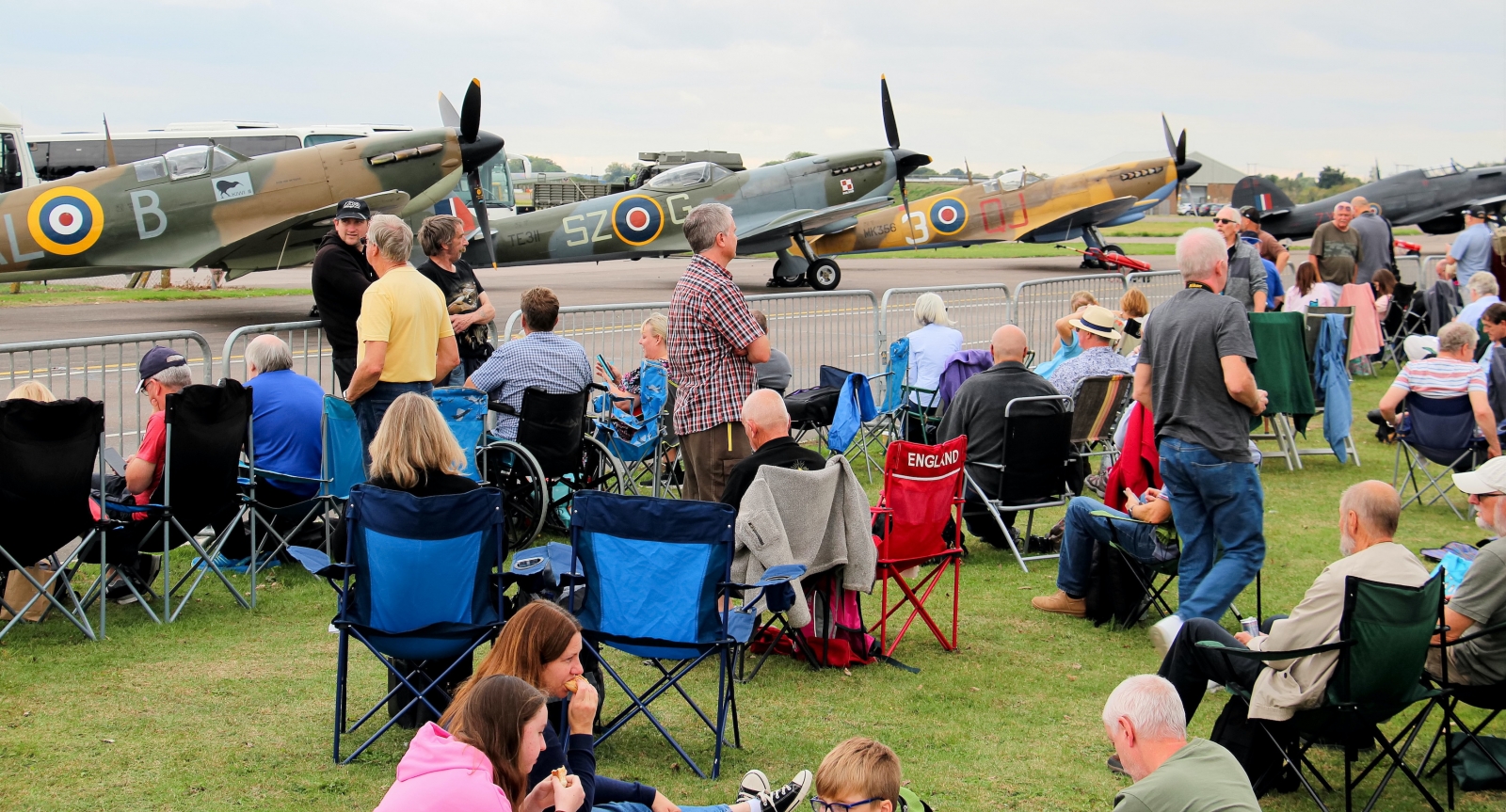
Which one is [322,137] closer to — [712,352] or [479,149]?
[479,149]

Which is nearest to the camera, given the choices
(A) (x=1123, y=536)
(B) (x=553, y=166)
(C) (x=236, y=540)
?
(A) (x=1123, y=536)

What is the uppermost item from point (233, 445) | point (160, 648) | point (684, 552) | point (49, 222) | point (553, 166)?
point (553, 166)

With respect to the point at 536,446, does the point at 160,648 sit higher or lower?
lower

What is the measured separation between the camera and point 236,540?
5.97 m

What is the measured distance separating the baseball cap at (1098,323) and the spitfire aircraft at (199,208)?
9.84 metres

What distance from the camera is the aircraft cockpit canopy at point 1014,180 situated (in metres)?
25.2

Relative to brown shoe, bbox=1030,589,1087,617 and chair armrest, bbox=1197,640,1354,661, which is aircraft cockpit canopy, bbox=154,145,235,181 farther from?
chair armrest, bbox=1197,640,1354,661

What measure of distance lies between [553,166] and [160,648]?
65.6m

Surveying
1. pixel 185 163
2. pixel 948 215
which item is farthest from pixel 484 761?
pixel 948 215

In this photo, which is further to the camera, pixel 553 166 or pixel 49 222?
pixel 553 166

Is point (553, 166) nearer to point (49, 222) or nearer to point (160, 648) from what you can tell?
point (49, 222)

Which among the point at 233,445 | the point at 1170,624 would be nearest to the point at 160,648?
the point at 233,445

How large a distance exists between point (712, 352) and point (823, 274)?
1582cm

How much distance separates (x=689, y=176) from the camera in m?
20.2
